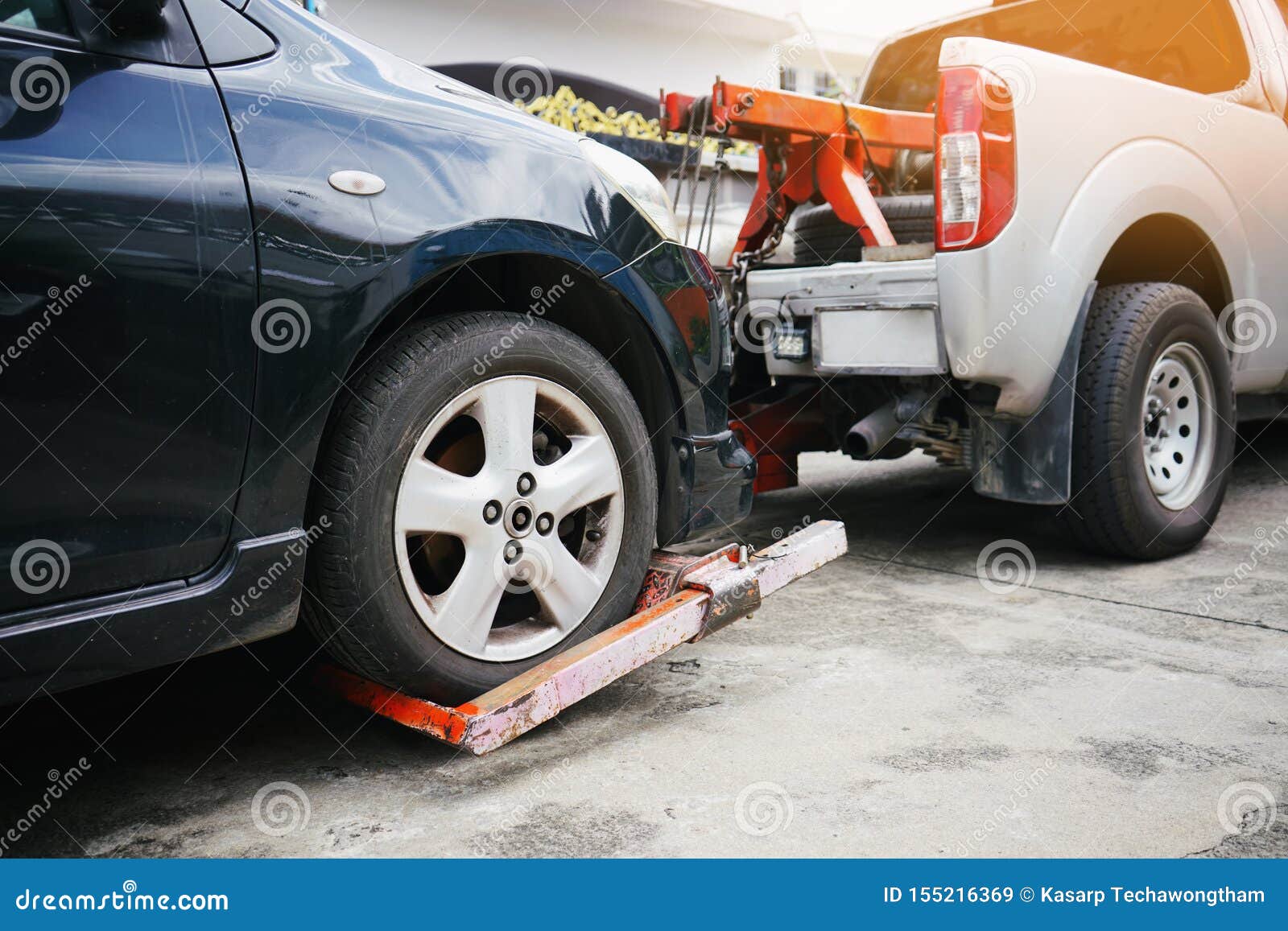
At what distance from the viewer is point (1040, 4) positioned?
14.7 feet

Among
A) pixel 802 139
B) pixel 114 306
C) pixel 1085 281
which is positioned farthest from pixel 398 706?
pixel 802 139

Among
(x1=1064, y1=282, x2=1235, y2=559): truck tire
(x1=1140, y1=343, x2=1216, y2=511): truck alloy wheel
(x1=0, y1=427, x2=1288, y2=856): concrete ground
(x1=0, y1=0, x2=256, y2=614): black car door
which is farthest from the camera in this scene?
(x1=1140, y1=343, x2=1216, y2=511): truck alloy wheel

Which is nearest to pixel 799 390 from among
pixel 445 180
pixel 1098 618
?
pixel 1098 618

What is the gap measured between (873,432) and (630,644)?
150 cm

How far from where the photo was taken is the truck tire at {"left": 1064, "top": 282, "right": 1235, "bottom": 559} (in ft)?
11.3

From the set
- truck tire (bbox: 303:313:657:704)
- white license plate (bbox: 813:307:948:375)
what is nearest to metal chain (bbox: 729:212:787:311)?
white license plate (bbox: 813:307:948:375)

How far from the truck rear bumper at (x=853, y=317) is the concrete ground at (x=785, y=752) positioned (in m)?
0.78

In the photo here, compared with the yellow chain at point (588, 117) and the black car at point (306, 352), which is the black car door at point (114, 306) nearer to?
the black car at point (306, 352)

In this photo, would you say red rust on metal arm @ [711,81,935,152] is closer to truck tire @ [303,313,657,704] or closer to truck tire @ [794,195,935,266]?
truck tire @ [794,195,935,266]

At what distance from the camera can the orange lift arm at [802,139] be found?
3795 millimetres

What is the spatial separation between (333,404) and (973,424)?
224 cm

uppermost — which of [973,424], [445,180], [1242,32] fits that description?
[1242,32]

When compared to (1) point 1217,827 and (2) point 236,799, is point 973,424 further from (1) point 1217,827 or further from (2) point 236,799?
(2) point 236,799

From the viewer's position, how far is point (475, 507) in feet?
6.98
